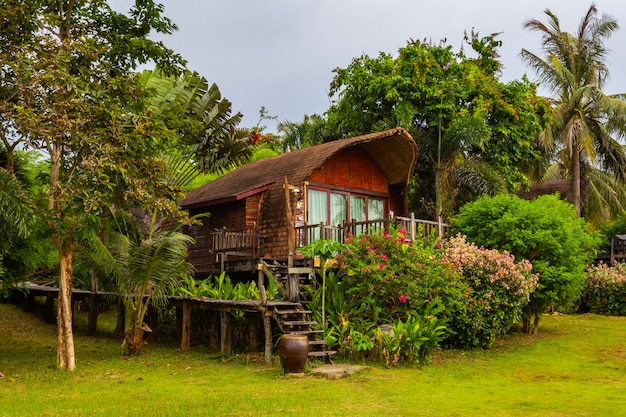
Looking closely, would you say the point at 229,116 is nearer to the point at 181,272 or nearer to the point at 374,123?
the point at 374,123

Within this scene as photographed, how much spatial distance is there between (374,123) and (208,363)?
1639cm

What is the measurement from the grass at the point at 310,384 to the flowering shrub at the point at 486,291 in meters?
0.60

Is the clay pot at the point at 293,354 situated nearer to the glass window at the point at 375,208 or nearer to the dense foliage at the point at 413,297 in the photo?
the dense foliage at the point at 413,297

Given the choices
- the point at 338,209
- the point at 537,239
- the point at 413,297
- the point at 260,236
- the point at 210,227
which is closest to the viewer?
the point at 413,297

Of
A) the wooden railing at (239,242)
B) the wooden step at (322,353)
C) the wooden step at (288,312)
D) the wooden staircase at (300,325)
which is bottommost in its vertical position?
the wooden step at (322,353)

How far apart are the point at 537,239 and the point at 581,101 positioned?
1531cm

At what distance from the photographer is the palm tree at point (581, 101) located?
101 feet

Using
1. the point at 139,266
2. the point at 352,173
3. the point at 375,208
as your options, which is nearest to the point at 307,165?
the point at 352,173

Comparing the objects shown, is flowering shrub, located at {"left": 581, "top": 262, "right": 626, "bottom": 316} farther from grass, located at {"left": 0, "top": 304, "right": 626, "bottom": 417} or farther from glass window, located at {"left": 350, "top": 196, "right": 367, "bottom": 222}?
glass window, located at {"left": 350, "top": 196, "right": 367, "bottom": 222}

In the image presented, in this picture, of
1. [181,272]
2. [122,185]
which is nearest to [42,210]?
[122,185]

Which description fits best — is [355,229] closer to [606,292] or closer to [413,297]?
[413,297]

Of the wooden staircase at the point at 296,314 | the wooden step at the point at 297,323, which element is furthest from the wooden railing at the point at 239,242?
the wooden step at the point at 297,323

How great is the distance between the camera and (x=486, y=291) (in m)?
17.6

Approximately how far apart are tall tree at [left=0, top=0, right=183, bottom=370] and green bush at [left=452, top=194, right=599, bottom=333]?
9960 mm
